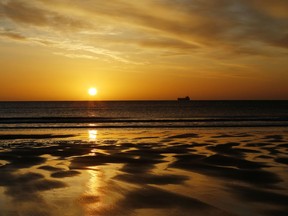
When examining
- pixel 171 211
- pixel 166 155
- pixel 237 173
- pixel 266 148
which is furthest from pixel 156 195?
pixel 266 148

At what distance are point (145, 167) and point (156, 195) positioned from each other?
4995 mm

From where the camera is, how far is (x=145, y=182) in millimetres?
12820

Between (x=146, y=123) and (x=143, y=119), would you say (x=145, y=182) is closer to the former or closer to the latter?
(x=146, y=123)

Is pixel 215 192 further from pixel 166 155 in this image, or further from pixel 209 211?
pixel 166 155

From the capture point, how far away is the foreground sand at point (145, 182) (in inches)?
381

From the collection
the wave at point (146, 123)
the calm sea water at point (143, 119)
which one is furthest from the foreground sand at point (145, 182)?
the calm sea water at point (143, 119)

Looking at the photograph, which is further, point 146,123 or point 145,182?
point 146,123

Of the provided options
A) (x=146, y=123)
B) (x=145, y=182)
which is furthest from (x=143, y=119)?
(x=145, y=182)

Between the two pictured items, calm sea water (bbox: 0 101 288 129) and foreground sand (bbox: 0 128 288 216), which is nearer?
foreground sand (bbox: 0 128 288 216)

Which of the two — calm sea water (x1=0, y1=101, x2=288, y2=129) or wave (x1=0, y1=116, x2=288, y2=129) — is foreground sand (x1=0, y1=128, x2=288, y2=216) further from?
calm sea water (x1=0, y1=101, x2=288, y2=129)

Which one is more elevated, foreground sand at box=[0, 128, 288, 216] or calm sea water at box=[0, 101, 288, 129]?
foreground sand at box=[0, 128, 288, 216]

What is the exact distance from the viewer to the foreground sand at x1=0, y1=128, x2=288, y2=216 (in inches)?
381

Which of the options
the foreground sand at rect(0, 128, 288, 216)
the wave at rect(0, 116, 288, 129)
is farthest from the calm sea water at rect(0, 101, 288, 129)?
the foreground sand at rect(0, 128, 288, 216)

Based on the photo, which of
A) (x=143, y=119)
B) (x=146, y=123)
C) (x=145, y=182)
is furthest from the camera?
(x=143, y=119)
